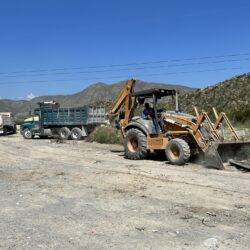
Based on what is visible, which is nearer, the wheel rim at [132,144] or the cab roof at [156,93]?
the cab roof at [156,93]

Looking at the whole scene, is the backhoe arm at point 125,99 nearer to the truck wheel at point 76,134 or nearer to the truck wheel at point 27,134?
the truck wheel at point 76,134

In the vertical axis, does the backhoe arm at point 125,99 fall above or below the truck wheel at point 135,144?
above

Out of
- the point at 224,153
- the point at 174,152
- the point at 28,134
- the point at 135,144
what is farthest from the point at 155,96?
the point at 28,134

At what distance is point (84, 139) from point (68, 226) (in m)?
19.5

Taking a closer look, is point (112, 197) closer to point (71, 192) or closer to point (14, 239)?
point (71, 192)

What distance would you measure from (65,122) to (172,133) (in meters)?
13.6

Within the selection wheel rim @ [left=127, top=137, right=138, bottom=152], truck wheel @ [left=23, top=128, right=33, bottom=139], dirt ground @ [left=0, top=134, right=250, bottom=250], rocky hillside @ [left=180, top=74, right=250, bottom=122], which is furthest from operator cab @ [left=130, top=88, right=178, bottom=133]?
rocky hillside @ [left=180, top=74, right=250, bottom=122]

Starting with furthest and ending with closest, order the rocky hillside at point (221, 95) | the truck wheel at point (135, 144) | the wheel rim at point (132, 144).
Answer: the rocky hillside at point (221, 95), the wheel rim at point (132, 144), the truck wheel at point (135, 144)

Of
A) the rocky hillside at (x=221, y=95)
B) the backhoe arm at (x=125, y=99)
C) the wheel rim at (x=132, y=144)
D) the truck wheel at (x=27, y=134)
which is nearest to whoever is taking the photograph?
the wheel rim at (x=132, y=144)

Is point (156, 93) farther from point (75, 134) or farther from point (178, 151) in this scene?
point (75, 134)

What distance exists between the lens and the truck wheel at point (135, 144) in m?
14.9

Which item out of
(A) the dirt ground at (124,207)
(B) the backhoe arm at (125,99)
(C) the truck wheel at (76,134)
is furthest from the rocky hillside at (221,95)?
(A) the dirt ground at (124,207)

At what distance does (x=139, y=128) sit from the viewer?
15203mm

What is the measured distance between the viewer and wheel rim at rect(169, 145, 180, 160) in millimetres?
13797
